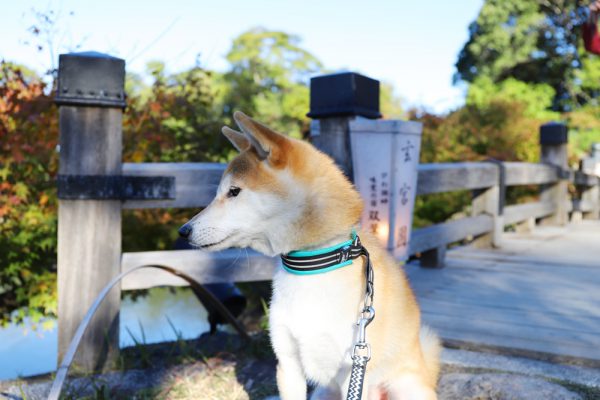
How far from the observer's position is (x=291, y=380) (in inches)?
81.7

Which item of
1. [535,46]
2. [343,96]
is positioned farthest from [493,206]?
[535,46]

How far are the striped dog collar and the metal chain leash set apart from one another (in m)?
0.09

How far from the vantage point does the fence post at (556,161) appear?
8.55 metres

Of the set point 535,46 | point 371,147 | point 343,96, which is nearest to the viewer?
point 371,147

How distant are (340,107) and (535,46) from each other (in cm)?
2105

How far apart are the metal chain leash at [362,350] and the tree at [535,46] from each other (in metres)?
21.9

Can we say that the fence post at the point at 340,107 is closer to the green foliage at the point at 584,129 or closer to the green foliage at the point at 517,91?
the green foliage at the point at 584,129

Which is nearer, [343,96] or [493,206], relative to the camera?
[343,96]

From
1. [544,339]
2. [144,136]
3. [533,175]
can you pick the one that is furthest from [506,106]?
[544,339]

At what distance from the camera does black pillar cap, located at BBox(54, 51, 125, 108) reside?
3.03 metres

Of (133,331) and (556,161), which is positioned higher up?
(556,161)

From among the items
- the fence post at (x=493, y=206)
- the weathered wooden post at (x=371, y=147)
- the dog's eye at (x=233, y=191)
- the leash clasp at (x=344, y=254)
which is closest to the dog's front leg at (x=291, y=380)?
the leash clasp at (x=344, y=254)

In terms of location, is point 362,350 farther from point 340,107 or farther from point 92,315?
point 340,107

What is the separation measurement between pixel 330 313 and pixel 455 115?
10160 millimetres
